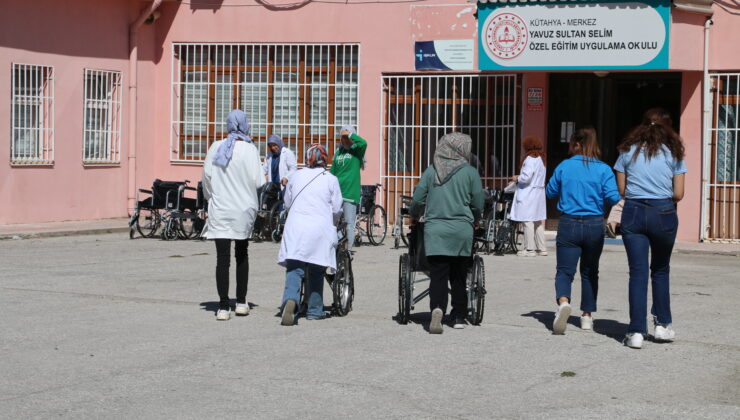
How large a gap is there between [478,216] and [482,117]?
11123 mm

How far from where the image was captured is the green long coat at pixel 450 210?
9703 millimetres

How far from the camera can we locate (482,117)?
2086 centimetres

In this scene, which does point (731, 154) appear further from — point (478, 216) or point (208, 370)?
point (208, 370)

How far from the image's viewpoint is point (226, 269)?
10.5 m

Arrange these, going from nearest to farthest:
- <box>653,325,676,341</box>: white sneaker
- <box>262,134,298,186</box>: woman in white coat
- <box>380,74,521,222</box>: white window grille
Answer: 1. <box>653,325,676,341</box>: white sneaker
2. <box>262,134,298,186</box>: woman in white coat
3. <box>380,74,521,222</box>: white window grille

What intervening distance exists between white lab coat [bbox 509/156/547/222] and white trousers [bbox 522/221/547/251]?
0.15m

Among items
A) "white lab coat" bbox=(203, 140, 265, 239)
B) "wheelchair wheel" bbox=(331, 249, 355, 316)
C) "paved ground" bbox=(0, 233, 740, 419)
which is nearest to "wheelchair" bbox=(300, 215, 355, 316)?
"wheelchair wheel" bbox=(331, 249, 355, 316)

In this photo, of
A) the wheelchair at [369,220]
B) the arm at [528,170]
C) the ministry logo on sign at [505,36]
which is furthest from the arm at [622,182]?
the ministry logo on sign at [505,36]

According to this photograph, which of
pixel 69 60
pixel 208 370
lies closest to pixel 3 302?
pixel 208 370

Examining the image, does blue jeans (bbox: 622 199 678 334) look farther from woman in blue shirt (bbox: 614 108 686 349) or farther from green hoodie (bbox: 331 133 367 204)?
green hoodie (bbox: 331 133 367 204)

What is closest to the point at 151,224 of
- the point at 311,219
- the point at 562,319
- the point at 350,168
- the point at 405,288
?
the point at 350,168

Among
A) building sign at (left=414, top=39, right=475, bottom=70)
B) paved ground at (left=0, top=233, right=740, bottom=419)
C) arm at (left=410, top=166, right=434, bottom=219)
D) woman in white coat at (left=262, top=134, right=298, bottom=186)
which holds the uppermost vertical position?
building sign at (left=414, top=39, right=475, bottom=70)

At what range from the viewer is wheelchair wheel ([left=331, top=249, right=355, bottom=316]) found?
10.6 metres

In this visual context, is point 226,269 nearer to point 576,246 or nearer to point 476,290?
point 476,290
